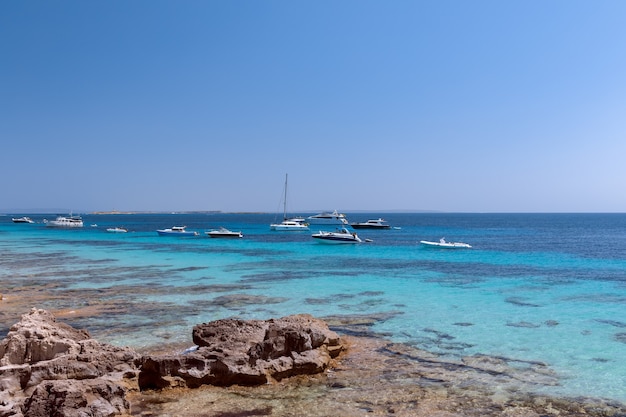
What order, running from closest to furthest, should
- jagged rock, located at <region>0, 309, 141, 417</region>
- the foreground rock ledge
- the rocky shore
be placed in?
jagged rock, located at <region>0, 309, 141, 417</region>
the foreground rock ledge
the rocky shore

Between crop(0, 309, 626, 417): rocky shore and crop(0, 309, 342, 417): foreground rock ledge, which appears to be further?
crop(0, 309, 626, 417): rocky shore

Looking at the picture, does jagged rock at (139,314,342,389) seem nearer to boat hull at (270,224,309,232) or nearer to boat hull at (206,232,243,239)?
boat hull at (206,232,243,239)

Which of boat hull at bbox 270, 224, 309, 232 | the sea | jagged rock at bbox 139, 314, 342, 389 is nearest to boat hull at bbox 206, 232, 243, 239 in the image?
boat hull at bbox 270, 224, 309, 232

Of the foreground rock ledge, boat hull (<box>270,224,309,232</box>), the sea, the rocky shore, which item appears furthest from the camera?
boat hull (<box>270,224,309,232</box>)

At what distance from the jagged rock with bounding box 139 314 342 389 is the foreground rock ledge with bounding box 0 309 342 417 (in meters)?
0.02

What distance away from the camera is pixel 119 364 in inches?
396

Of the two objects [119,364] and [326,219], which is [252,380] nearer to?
Result: [119,364]

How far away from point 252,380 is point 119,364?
276cm

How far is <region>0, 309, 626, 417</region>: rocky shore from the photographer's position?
8.60m

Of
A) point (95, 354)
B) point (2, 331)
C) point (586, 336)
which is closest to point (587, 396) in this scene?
point (586, 336)

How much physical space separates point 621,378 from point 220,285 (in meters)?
18.5

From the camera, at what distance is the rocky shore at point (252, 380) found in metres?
8.60

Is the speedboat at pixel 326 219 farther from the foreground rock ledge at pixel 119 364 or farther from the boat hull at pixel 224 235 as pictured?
the foreground rock ledge at pixel 119 364

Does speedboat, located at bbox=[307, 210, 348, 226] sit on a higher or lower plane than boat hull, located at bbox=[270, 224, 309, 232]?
higher
